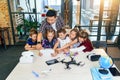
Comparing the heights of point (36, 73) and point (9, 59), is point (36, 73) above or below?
above

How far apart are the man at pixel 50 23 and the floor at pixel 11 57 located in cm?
109

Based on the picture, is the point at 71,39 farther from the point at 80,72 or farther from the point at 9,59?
the point at 9,59

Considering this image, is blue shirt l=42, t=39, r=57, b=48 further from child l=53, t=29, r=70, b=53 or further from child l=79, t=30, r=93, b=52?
child l=79, t=30, r=93, b=52

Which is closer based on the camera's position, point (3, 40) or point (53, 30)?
point (53, 30)

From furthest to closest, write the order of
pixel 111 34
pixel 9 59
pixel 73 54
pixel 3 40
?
pixel 111 34
pixel 3 40
pixel 9 59
pixel 73 54

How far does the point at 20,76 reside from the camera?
160 cm

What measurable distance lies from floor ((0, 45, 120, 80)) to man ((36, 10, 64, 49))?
3.58ft

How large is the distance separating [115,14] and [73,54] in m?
2.88

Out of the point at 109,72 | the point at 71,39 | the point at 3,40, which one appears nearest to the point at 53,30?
the point at 71,39

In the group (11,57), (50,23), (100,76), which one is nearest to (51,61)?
(100,76)

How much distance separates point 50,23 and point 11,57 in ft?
5.72

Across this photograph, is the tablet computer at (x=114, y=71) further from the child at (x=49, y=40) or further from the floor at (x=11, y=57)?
the floor at (x=11, y=57)

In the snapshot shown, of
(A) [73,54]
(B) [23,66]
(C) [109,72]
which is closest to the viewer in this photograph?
(C) [109,72]

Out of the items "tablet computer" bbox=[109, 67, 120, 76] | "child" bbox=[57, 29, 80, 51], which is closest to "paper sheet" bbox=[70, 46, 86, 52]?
"child" bbox=[57, 29, 80, 51]
